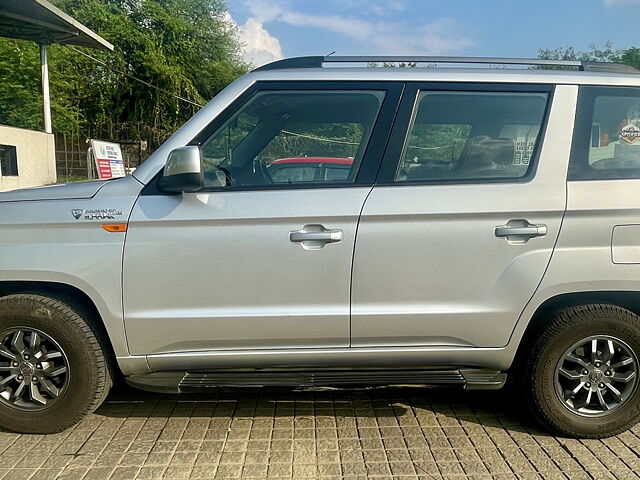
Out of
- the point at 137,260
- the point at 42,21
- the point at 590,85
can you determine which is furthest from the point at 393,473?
the point at 42,21

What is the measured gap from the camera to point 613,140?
301 cm

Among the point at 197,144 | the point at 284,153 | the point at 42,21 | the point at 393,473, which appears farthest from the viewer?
the point at 42,21

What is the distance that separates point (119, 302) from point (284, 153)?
50.3 inches

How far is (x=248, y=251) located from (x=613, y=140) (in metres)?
2.20

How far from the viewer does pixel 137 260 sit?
2838mm

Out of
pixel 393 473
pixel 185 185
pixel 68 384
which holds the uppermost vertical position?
pixel 185 185

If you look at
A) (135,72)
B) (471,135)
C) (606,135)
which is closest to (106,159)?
(471,135)

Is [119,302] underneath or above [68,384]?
above

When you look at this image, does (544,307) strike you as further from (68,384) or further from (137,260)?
(68,384)

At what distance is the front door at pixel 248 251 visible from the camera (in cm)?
284

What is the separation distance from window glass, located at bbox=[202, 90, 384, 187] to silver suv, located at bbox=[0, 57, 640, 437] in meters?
0.01

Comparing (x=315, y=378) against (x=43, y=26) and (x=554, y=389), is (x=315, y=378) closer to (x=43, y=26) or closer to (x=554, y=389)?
(x=554, y=389)

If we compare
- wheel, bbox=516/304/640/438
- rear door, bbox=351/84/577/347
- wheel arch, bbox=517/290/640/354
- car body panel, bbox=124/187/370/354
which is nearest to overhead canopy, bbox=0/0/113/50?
car body panel, bbox=124/187/370/354

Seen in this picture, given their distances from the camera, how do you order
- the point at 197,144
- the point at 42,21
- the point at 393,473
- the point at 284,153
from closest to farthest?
the point at 393,473 < the point at 197,144 < the point at 284,153 < the point at 42,21
